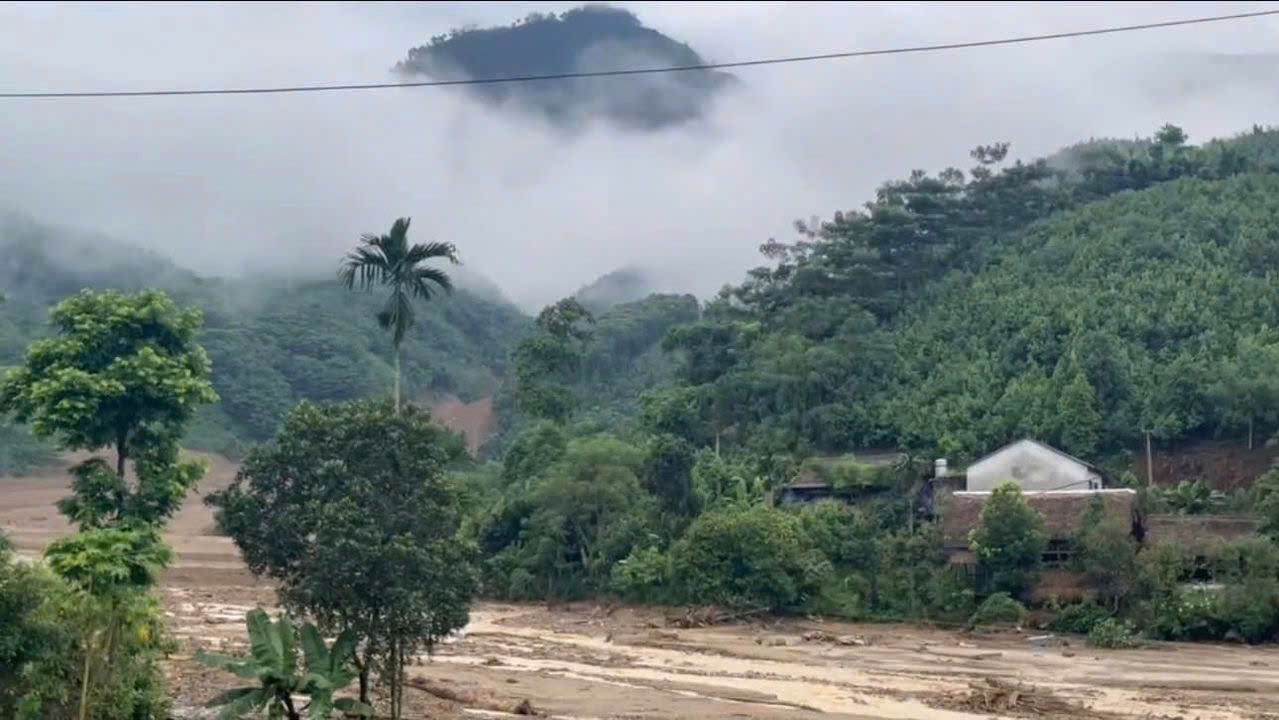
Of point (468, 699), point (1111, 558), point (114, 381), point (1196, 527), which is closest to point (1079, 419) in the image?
point (1196, 527)

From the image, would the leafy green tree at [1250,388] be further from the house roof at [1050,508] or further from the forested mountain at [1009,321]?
the house roof at [1050,508]

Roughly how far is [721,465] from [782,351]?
10667 millimetres

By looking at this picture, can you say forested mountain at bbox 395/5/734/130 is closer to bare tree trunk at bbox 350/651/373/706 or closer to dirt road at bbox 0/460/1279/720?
dirt road at bbox 0/460/1279/720

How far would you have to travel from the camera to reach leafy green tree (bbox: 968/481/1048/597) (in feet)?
154

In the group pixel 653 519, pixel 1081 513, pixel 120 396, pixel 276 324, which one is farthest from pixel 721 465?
pixel 276 324

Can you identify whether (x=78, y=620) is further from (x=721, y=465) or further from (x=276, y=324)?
(x=276, y=324)

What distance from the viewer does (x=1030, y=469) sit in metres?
53.8

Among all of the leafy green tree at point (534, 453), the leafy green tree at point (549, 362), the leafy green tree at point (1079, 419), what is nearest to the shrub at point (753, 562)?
the leafy green tree at point (534, 453)

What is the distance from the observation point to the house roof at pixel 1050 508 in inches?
1881

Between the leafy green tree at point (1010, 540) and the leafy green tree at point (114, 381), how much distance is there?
2880 cm

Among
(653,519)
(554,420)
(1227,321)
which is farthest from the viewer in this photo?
(554,420)

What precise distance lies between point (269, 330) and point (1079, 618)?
71.5m

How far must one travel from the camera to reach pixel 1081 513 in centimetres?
4784

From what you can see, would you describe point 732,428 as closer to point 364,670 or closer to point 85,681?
point 364,670
